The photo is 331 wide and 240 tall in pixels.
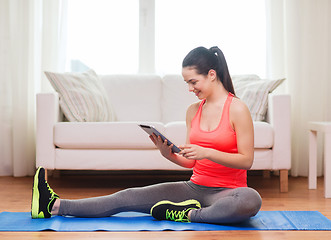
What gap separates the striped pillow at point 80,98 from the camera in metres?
3.27

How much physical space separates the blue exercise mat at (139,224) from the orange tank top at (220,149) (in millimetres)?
190

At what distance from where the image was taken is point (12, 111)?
12.7ft

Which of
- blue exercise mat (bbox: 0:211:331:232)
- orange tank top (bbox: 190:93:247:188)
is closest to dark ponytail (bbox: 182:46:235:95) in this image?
orange tank top (bbox: 190:93:247:188)

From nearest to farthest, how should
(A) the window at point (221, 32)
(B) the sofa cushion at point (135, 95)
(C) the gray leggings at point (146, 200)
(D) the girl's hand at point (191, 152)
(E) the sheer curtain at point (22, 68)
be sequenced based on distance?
(D) the girl's hand at point (191, 152), (C) the gray leggings at point (146, 200), (B) the sofa cushion at point (135, 95), (E) the sheer curtain at point (22, 68), (A) the window at point (221, 32)

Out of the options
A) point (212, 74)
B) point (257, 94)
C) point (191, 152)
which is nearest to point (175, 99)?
point (257, 94)

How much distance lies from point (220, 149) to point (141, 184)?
5.11 ft

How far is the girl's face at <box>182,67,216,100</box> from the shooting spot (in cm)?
200

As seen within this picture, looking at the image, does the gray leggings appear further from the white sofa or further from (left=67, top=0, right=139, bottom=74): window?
(left=67, top=0, right=139, bottom=74): window

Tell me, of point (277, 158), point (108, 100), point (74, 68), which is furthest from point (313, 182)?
point (74, 68)

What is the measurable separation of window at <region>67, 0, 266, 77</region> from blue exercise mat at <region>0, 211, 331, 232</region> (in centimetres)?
208

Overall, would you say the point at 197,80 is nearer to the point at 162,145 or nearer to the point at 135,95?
the point at 162,145

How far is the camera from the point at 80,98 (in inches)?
131

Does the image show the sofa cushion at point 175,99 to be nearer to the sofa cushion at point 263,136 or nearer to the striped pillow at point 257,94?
the striped pillow at point 257,94

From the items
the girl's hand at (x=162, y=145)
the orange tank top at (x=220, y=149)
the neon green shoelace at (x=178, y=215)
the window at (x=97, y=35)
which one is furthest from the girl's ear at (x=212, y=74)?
the window at (x=97, y=35)
